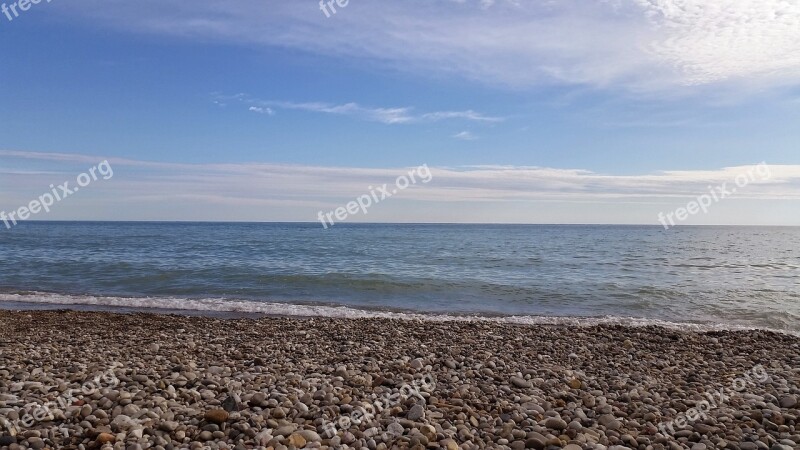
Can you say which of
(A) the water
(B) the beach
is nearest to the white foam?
(A) the water

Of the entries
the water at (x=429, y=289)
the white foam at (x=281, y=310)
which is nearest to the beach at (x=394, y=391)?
the white foam at (x=281, y=310)

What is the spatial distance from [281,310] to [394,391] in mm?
9877

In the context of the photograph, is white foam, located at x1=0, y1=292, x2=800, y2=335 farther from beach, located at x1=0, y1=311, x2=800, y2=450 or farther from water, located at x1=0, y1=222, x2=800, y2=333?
beach, located at x1=0, y1=311, x2=800, y2=450

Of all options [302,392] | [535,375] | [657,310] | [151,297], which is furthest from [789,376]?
[151,297]

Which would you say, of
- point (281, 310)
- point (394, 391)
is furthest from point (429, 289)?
point (394, 391)

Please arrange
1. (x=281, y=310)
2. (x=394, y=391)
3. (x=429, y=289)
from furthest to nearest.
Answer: (x=429, y=289), (x=281, y=310), (x=394, y=391)

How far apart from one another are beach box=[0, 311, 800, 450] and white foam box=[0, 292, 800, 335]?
3086 millimetres

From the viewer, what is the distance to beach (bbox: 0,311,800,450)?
18.2ft

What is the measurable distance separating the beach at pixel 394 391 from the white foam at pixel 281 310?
309cm

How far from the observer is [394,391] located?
23.1 ft

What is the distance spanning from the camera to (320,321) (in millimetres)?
13539

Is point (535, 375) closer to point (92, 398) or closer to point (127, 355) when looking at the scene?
point (92, 398)

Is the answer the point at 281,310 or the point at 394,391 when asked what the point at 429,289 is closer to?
the point at 281,310

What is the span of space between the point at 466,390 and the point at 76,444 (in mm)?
4526
